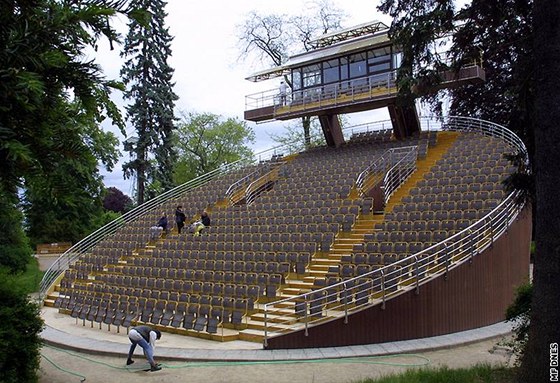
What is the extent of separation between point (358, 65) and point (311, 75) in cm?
320

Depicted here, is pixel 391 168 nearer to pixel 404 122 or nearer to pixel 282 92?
pixel 404 122

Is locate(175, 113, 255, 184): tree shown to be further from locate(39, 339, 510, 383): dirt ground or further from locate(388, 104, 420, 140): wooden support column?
locate(39, 339, 510, 383): dirt ground

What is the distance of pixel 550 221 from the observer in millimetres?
6258

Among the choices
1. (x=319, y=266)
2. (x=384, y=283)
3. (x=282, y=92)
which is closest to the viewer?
(x=384, y=283)

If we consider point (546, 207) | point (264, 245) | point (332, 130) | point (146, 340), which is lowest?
point (146, 340)

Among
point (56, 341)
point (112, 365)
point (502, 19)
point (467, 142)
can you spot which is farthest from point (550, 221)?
point (467, 142)

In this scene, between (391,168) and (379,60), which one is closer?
(391,168)

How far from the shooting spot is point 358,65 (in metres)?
28.3

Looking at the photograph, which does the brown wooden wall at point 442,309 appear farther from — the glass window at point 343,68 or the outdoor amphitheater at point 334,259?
the glass window at point 343,68

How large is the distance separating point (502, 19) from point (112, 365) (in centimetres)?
988

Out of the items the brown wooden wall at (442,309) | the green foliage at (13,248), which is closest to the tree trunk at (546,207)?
the brown wooden wall at (442,309)

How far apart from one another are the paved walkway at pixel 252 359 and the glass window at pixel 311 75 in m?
20.0

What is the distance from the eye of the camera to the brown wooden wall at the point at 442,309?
11.4 metres

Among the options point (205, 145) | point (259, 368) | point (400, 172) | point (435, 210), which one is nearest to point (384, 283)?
point (259, 368)
